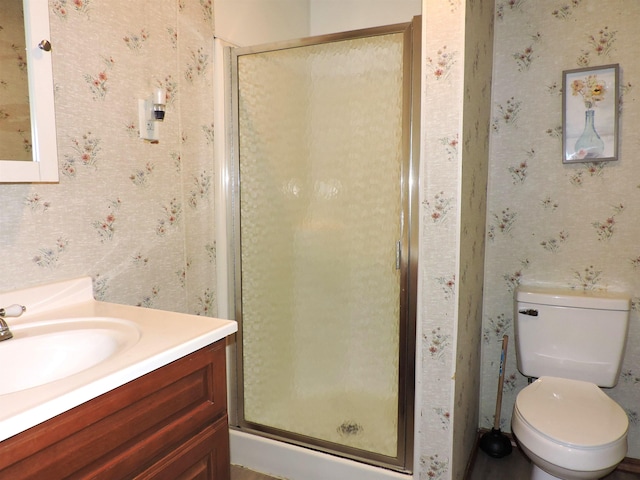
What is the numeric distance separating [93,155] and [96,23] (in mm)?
397

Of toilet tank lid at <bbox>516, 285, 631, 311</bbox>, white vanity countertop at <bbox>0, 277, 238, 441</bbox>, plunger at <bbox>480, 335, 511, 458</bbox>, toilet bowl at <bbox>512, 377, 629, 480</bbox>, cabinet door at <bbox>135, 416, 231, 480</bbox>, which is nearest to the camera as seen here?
white vanity countertop at <bbox>0, 277, 238, 441</bbox>

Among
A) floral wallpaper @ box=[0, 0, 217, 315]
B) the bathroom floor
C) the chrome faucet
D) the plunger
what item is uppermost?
floral wallpaper @ box=[0, 0, 217, 315]

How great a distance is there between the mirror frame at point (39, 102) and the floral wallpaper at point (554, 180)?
1.80 meters

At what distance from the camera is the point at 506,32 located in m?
2.11

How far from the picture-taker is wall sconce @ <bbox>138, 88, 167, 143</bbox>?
1.55 metres

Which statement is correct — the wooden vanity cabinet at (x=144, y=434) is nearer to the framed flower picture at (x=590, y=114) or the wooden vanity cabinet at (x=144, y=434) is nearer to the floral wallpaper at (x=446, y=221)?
the floral wallpaper at (x=446, y=221)

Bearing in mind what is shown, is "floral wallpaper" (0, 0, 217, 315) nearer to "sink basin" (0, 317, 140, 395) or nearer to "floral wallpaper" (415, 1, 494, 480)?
"sink basin" (0, 317, 140, 395)

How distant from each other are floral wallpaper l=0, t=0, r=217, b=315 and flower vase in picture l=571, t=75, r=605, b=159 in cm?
157

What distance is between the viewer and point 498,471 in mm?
2047

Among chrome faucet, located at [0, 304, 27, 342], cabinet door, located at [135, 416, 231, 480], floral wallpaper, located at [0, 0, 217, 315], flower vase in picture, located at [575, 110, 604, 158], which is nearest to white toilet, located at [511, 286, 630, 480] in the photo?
flower vase in picture, located at [575, 110, 604, 158]

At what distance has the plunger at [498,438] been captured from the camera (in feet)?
7.02

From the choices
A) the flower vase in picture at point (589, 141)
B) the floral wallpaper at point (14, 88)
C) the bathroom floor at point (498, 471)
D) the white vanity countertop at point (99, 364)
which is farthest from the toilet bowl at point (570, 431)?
the floral wallpaper at point (14, 88)

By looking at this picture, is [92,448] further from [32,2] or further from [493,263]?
[493,263]

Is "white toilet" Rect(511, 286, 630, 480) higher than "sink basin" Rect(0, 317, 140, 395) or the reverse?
the reverse
